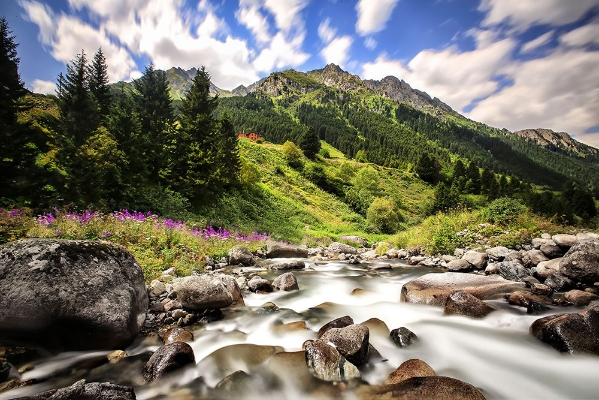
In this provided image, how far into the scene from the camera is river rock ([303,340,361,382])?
4.04 m

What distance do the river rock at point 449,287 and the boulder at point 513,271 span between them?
898mm

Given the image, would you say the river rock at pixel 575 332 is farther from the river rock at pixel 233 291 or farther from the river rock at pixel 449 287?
the river rock at pixel 233 291

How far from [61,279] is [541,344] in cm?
872

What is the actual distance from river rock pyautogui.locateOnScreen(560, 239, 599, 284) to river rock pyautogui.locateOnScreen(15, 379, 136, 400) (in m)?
11.4

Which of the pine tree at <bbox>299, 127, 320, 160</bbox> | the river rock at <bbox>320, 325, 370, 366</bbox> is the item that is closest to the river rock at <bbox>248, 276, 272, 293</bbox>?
the river rock at <bbox>320, 325, 370, 366</bbox>

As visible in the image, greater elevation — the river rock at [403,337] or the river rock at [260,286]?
the river rock at [260,286]

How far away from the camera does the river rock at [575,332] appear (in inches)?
181

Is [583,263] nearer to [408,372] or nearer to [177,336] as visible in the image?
[408,372]

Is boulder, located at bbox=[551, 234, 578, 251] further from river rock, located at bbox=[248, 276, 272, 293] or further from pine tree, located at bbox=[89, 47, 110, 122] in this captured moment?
pine tree, located at bbox=[89, 47, 110, 122]

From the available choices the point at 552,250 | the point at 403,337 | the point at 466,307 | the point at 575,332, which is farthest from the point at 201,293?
the point at 552,250

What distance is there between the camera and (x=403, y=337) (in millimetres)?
5316

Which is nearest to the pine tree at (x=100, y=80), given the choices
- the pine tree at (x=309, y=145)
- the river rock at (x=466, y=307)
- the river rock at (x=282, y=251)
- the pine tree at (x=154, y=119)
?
the pine tree at (x=154, y=119)

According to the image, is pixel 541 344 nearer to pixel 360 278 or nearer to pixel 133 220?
pixel 360 278

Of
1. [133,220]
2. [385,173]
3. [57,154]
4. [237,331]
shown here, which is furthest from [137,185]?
[385,173]
